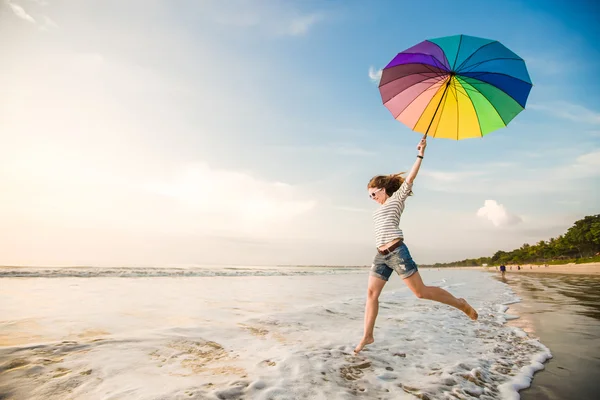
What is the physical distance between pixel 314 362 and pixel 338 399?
0.97m

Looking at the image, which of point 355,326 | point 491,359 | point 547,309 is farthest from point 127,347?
point 547,309

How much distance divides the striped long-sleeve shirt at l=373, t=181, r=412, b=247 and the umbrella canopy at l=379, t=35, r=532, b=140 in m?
1.12

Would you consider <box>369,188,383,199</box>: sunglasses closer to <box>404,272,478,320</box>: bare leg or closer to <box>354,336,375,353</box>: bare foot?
<box>404,272,478,320</box>: bare leg

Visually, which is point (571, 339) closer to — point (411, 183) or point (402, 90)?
point (411, 183)

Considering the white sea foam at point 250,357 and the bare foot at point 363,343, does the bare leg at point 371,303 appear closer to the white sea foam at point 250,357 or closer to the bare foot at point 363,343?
the bare foot at point 363,343

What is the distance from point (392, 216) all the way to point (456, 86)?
2061mm

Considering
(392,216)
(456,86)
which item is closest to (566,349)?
(392,216)

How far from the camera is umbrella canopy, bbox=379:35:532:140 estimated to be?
3760 millimetres

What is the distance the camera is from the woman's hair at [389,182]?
3752mm

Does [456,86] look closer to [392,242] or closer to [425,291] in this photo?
[392,242]

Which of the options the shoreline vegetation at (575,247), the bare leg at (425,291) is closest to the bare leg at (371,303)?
the bare leg at (425,291)

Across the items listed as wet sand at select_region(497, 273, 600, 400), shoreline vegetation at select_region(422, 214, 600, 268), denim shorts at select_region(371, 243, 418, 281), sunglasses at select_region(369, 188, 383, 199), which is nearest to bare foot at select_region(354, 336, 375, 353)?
denim shorts at select_region(371, 243, 418, 281)

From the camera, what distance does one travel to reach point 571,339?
449cm

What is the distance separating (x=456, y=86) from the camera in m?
4.03
